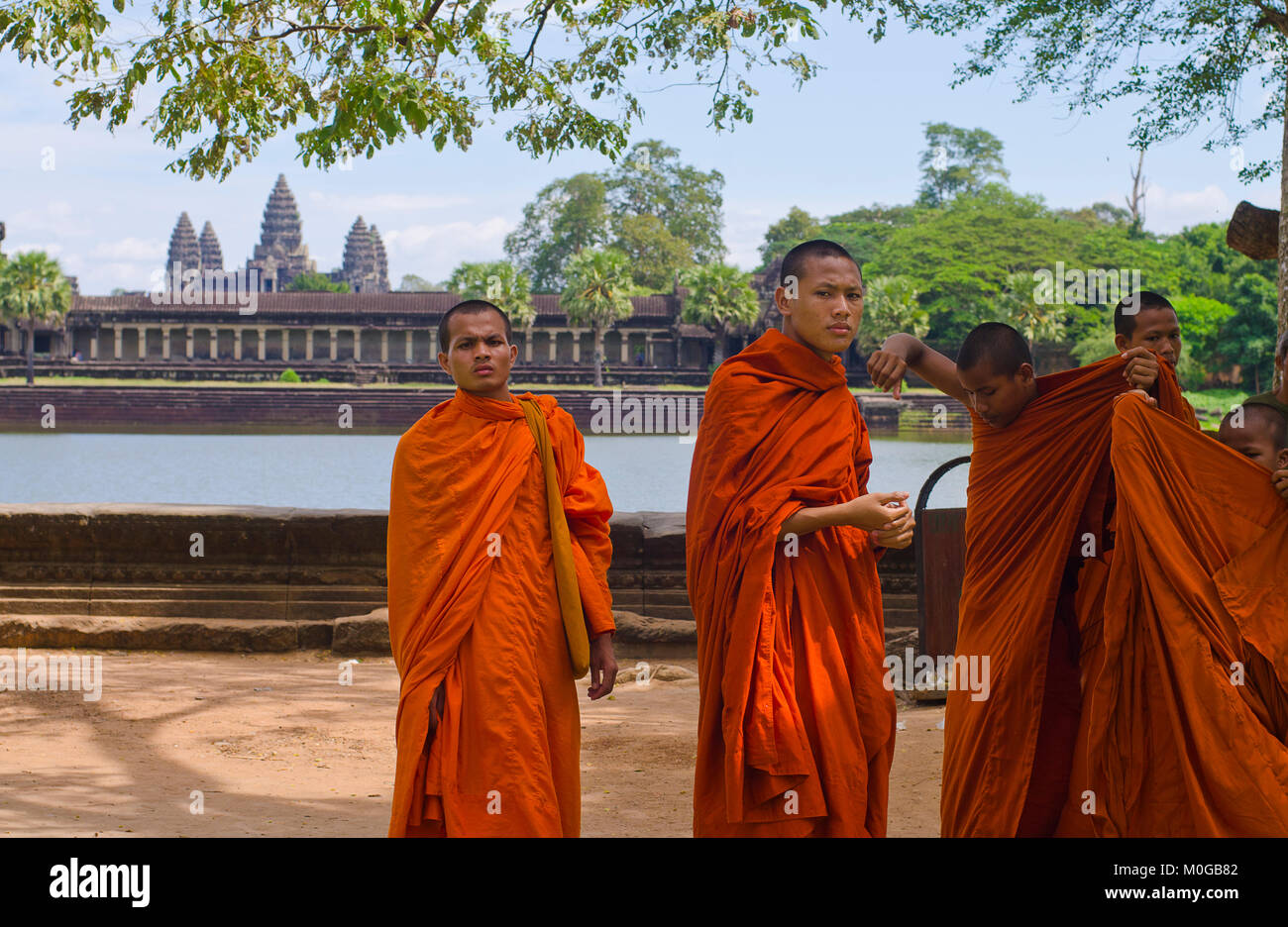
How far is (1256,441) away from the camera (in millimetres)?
2605

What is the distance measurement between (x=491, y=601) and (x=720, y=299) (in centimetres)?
3881

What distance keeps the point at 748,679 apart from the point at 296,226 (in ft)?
245

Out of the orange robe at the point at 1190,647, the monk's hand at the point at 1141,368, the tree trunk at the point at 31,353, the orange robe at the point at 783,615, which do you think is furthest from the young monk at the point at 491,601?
the tree trunk at the point at 31,353

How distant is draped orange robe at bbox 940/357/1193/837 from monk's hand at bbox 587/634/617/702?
2.58ft

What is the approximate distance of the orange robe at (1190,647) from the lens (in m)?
2.32

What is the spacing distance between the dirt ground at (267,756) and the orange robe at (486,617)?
86 centimetres

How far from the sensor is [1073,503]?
8.84ft

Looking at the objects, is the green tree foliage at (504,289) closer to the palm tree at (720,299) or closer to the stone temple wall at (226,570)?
the palm tree at (720,299)

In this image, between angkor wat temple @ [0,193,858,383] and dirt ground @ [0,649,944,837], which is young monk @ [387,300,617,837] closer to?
dirt ground @ [0,649,944,837]

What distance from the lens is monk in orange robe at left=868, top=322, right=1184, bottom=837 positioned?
2668 millimetres

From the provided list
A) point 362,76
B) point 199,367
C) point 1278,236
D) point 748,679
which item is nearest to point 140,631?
point 362,76

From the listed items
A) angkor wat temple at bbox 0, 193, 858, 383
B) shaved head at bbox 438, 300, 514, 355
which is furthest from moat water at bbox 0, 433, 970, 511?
shaved head at bbox 438, 300, 514, 355

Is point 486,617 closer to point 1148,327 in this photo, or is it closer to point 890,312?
point 1148,327

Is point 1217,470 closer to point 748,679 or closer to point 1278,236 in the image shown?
point 748,679
